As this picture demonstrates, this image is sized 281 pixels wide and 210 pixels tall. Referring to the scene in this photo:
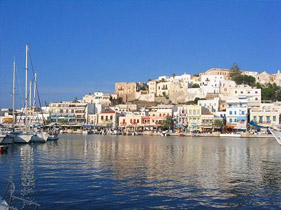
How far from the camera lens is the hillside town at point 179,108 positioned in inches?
3238

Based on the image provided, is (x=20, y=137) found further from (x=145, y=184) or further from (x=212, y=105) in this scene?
(x=212, y=105)

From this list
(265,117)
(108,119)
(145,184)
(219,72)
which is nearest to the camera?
(145,184)

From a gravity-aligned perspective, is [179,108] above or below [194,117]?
above

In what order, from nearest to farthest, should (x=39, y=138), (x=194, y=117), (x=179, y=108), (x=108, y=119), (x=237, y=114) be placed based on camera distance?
(x=39, y=138) → (x=237, y=114) → (x=194, y=117) → (x=179, y=108) → (x=108, y=119)

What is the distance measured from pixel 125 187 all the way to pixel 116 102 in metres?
119

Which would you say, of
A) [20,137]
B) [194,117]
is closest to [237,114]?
[194,117]

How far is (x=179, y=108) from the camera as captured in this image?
94.6 meters

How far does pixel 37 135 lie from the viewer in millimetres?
48219

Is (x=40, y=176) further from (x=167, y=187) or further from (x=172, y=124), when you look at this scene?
(x=172, y=124)

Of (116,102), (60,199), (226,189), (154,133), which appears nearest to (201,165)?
(226,189)

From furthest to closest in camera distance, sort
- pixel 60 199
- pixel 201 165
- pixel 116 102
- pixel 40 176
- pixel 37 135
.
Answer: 1. pixel 116 102
2. pixel 37 135
3. pixel 201 165
4. pixel 40 176
5. pixel 60 199

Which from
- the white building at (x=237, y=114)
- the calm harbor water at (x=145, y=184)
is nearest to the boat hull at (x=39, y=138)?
the calm harbor water at (x=145, y=184)

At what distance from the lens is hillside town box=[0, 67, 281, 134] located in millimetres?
82250

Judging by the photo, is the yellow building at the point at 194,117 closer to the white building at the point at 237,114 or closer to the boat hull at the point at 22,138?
the white building at the point at 237,114
